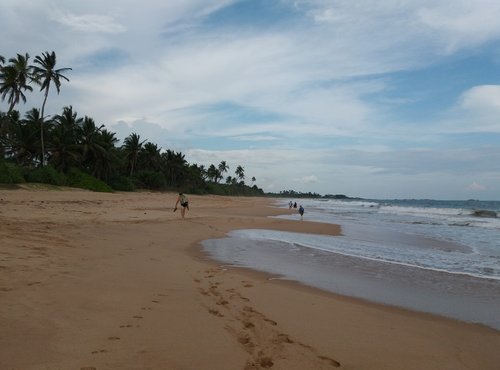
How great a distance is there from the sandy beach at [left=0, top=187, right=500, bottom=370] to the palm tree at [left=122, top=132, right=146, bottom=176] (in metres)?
62.1

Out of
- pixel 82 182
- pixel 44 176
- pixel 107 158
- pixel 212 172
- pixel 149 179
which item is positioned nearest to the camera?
pixel 44 176

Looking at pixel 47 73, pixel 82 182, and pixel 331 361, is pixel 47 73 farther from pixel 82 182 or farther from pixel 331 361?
pixel 331 361

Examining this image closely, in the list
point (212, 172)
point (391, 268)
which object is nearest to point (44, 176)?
point (391, 268)

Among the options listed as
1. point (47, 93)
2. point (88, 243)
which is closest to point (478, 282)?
point (88, 243)

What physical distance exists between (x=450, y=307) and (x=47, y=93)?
149 feet

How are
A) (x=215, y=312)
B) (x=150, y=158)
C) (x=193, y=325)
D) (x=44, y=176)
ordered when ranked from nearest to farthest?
(x=193, y=325)
(x=215, y=312)
(x=44, y=176)
(x=150, y=158)

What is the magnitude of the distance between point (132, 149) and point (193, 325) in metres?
67.6

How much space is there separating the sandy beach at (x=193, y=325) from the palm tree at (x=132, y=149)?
204 ft

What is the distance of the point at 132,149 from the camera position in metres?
68.9

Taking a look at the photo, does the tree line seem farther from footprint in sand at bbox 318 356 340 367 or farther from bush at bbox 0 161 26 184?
footprint in sand at bbox 318 356 340 367

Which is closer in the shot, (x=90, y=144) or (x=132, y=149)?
(x=90, y=144)

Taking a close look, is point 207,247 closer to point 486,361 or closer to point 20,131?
point 486,361

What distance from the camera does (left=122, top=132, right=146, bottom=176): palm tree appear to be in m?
68.0

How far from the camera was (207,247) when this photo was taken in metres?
12.7
